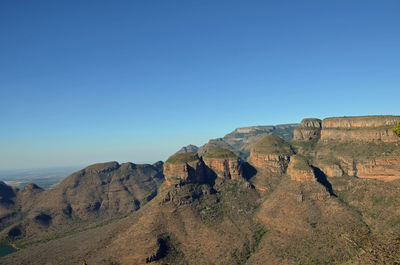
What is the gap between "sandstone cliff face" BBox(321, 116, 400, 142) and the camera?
451ft

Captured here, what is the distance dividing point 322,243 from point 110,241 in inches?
3743

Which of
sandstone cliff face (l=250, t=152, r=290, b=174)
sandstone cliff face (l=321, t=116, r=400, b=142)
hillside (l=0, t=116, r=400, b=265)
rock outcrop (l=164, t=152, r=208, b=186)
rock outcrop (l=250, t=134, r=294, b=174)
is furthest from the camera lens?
rock outcrop (l=250, t=134, r=294, b=174)

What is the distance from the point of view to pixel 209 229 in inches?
4791

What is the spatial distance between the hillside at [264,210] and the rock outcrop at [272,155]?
728 mm

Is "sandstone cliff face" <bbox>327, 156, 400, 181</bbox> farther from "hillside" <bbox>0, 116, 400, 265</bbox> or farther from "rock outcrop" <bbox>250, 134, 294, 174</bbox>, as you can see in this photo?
"rock outcrop" <bbox>250, 134, 294, 174</bbox>

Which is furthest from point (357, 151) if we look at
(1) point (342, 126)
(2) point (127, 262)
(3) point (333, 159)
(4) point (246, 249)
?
(2) point (127, 262)

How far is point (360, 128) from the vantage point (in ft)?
502

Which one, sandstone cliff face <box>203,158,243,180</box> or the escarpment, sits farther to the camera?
sandstone cliff face <box>203,158,243,180</box>

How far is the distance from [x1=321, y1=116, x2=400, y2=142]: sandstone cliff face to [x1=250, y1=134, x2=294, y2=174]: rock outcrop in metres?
31.1

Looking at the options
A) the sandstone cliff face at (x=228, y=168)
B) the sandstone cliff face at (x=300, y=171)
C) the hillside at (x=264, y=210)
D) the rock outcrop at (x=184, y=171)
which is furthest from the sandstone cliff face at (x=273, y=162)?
the rock outcrop at (x=184, y=171)

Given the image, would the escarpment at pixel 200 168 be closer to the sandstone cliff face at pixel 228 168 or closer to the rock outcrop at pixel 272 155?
the sandstone cliff face at pixel 228 168

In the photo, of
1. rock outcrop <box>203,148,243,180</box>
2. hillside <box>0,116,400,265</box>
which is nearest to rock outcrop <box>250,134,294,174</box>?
hillside <box>0,116,400,265</box>

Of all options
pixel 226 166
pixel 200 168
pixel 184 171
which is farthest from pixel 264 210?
pixel 184 171

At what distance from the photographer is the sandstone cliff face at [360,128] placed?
13738 cm
